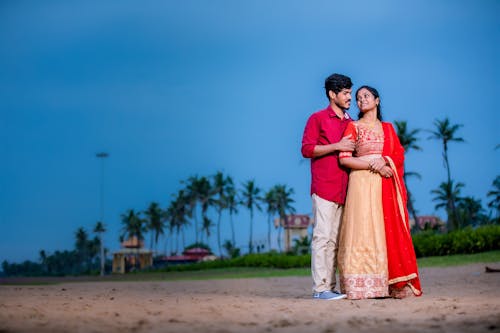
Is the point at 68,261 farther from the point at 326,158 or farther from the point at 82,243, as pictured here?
the point at 326,158

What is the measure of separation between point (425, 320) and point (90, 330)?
7.32 ft

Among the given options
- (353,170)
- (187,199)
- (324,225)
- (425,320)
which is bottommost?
(425,320)

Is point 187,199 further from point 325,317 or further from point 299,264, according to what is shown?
point 325,317

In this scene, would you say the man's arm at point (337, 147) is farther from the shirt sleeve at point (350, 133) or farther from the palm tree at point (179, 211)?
the palm tree at point (179, 211)

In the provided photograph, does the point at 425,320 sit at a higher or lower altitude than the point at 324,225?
lower

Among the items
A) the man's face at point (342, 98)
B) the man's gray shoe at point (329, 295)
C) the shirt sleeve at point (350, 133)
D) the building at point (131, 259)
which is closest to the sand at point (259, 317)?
the man's gray shoe at point (329, 295)

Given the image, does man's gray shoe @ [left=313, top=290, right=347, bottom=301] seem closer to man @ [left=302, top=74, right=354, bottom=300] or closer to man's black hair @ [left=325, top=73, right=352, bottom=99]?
man @ [left=302, top=74, right=354, bottom=300]

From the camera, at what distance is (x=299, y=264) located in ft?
120

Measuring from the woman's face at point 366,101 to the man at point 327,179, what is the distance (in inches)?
5.5

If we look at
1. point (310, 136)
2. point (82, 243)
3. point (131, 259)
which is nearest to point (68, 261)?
point (82, 243)

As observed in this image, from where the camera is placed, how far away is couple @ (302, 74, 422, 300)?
269 inches

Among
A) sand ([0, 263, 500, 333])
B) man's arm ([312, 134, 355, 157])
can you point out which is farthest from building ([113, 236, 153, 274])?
sand ([0, 263, 500, 333])

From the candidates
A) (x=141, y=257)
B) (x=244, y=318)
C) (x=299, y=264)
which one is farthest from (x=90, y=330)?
(x=141, y=257)

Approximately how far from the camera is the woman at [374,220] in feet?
22.4
